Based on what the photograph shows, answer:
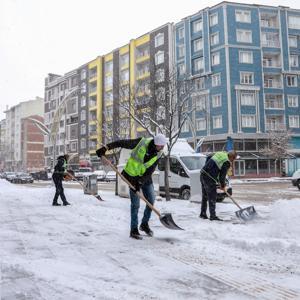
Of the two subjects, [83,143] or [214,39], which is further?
[83,143]

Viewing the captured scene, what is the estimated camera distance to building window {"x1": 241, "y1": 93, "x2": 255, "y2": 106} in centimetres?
4596

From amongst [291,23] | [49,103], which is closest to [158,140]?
[291,23]

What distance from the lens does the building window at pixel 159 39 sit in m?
53.6

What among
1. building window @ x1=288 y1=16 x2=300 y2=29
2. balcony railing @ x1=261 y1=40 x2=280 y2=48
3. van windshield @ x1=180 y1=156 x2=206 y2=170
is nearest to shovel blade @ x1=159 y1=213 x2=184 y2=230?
van windshield @ x1=180 y1=156 x2=206 y2=170

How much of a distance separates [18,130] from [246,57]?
232 feet

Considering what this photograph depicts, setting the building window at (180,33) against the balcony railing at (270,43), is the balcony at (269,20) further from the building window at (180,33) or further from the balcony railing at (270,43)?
the building window at (180,33)

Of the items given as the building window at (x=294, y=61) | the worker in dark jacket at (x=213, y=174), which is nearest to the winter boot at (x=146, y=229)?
the worker in dark jacket at (x=213, y=174)

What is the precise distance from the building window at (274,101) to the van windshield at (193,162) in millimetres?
34827

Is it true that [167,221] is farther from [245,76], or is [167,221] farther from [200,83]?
[200,83]

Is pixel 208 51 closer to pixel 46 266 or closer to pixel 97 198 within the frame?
pixel 97 198

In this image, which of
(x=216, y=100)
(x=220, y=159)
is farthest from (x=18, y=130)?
(x=220, y=159)

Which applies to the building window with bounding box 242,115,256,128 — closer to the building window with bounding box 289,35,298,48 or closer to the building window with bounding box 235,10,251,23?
the building window with bounding box 289,35,298,48

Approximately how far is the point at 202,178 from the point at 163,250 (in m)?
3.86

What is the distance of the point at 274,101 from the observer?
4756 cm
